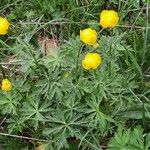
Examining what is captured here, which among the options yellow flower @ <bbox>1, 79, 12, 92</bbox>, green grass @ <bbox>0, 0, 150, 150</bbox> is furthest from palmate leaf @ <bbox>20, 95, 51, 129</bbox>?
yellow flower @ <bbox>1, 79, 12, 92</bbox>

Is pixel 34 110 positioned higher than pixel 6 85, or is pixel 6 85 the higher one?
pixel 6 85

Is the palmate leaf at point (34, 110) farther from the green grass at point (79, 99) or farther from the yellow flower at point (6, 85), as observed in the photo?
the yellow flower at point (6, 85)

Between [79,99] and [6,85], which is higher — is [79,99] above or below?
below

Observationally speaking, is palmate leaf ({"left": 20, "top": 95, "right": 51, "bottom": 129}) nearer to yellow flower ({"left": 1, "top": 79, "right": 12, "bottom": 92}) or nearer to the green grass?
the green grass

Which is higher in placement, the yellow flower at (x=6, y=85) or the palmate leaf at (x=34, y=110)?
the yellow flower at (x=6, y=85)

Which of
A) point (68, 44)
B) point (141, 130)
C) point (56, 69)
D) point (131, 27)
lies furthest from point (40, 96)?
point (131, 27)

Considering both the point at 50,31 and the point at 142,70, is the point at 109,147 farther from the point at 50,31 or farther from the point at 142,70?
the point at 50,31

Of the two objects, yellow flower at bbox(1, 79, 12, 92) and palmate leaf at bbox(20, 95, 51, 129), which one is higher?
yellow flower at bbox(1, 79, 12, 92)

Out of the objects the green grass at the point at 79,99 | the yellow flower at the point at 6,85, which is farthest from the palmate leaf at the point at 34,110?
the yellow flower at the point at 6,85

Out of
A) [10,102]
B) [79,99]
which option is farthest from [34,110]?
[79,99]

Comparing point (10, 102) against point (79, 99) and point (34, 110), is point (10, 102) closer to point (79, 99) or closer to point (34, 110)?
point (34, 110)

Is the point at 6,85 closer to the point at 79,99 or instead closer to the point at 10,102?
the point at 10,102
